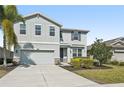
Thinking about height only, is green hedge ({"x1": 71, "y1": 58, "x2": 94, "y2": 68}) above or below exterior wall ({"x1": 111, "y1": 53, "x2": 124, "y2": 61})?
below

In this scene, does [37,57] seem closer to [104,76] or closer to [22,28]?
[22,28]

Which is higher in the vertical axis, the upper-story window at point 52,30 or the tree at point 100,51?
the upper-story window at point 52,30

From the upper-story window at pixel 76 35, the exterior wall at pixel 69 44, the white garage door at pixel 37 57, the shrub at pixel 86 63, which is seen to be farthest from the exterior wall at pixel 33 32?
the shrub at pixel 86 63

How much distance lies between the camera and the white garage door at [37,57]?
34.7 metres

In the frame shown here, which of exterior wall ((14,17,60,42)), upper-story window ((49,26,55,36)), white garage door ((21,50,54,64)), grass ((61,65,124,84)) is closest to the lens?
grass ((61,65,124,84))

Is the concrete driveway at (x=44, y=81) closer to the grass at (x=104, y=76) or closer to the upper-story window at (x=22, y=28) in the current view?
the grass at (x=104, y=76)

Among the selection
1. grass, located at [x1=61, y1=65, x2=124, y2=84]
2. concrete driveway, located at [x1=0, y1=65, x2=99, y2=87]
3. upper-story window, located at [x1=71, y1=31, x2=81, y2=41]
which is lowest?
concrete driveway, located at [x1=0, y1=65, x2=99, y2=87]

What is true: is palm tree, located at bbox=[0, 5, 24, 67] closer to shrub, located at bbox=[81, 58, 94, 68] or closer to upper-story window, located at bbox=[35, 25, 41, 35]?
upper-story window, located at bbox=[35, 25, 41, 35]

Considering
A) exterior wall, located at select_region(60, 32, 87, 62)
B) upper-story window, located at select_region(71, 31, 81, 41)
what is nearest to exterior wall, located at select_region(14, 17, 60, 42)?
exterior wall, located at select_region(60, 32, 87, 62)

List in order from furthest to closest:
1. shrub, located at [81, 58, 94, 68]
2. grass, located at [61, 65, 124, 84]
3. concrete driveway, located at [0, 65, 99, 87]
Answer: shrub, located at [81, 58, 94, 68] → grass, located at [61, 65, 124, 84] → concrete driveway, located at [0, 65, 99, 87]

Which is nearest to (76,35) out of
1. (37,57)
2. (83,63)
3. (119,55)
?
(37,57)

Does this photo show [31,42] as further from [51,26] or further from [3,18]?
[3,18]

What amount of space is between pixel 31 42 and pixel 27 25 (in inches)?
92.6

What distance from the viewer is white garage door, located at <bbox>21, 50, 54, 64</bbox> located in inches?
1366
